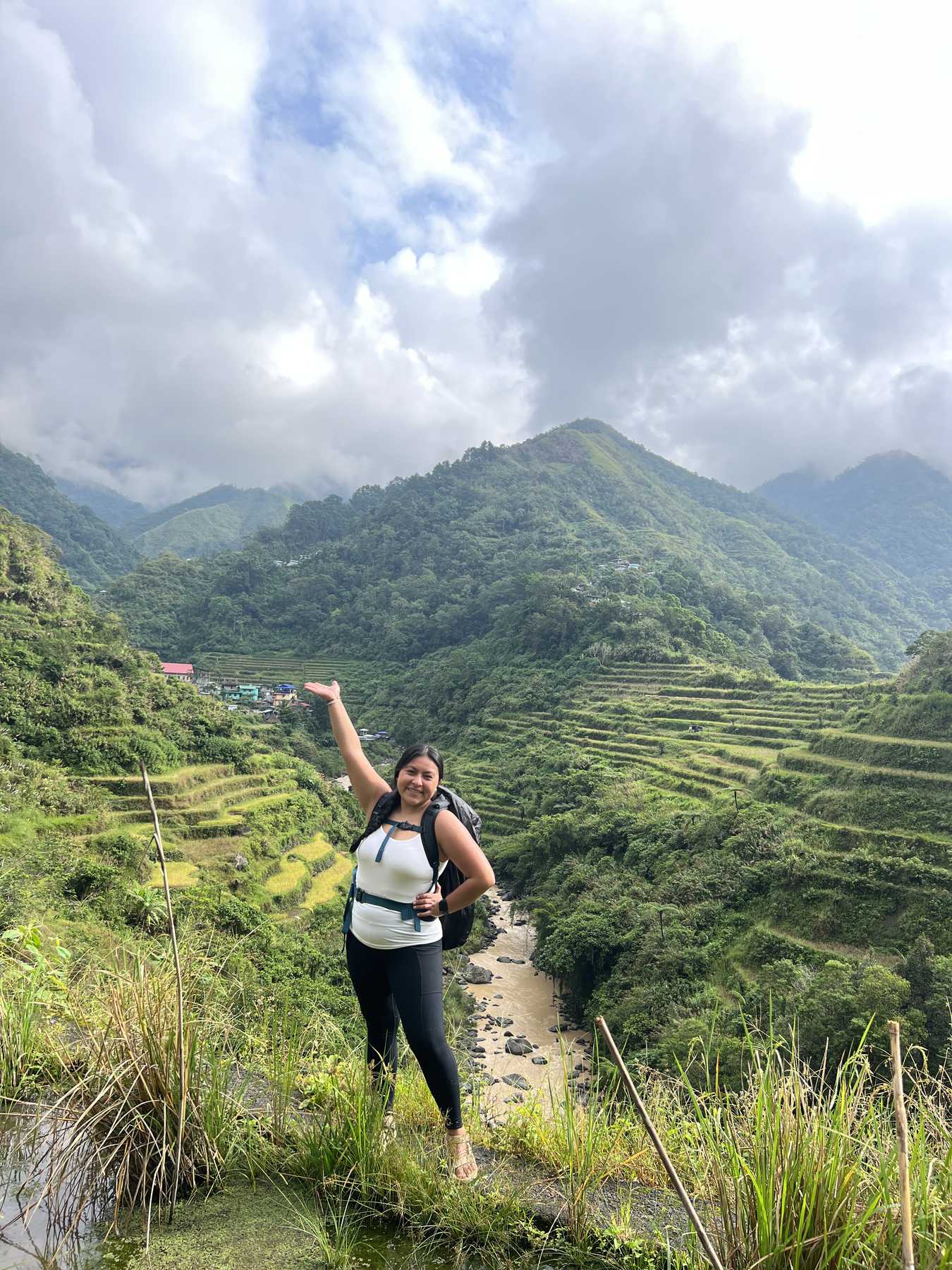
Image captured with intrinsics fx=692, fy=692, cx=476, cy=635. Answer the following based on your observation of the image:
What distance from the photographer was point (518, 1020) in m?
18.7

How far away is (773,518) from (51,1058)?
14170 centimetres

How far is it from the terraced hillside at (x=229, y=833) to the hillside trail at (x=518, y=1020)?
544 cm

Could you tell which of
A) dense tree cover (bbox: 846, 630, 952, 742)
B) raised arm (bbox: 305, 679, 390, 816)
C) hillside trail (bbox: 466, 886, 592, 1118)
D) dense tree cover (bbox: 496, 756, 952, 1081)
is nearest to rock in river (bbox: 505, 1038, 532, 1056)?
hillside trail (bbox: 466, 886, 592, 1118)

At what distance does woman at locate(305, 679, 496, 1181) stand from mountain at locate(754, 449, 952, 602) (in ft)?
388

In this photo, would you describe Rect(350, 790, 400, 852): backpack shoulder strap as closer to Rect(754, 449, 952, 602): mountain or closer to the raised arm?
the raised arm

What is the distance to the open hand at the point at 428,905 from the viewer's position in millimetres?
2193

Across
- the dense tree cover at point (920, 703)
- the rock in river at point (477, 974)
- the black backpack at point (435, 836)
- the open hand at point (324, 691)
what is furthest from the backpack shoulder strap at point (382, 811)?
the dense tree cover at point (920, 703)

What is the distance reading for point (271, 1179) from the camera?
2014 millimetres

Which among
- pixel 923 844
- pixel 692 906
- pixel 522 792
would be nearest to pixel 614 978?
pixel 692 906

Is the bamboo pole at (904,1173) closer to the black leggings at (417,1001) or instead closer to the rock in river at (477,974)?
the black leggings at (417,1001)

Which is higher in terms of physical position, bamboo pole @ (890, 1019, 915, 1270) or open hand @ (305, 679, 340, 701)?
open hand @ (305, 679, 340, 701)

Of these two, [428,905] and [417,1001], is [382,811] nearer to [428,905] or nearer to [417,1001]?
[428,905]

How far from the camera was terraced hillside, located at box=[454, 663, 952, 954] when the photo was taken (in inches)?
648

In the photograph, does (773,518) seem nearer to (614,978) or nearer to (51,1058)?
(614,978)
